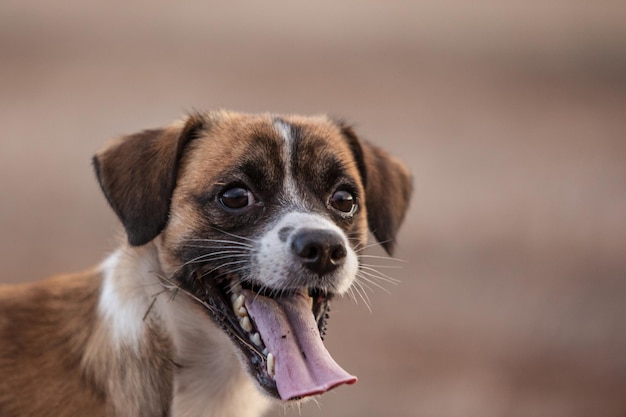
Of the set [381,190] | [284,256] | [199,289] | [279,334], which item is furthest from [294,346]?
[381,190]

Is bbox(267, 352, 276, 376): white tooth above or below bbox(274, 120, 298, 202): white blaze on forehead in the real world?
below

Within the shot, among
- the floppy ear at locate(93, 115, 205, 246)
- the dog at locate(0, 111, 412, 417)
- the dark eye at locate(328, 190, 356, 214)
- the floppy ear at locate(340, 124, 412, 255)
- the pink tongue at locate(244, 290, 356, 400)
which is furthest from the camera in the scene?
the floppy ear at locate(340, 124, 412, 255)

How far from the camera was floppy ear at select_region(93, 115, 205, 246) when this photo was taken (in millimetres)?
3096

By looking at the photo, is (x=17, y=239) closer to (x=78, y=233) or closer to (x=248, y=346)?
(x=78, y=233)

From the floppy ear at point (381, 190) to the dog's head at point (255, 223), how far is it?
0.18 metres

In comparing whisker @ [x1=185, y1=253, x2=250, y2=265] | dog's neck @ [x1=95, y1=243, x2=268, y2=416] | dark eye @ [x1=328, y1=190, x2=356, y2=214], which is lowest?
dog's neck @ [x1=95, y1=243, x2=268, y2=416]

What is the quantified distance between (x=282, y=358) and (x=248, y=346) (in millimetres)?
157

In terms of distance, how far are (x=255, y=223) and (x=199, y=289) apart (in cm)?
32

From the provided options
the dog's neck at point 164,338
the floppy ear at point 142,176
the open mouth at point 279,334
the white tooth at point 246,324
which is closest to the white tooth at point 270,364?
the open mouth at point 279,334

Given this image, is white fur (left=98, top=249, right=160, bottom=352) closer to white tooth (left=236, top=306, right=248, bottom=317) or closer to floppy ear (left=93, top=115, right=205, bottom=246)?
floppy ear (left=93, top=115, right=205, bottom=246)

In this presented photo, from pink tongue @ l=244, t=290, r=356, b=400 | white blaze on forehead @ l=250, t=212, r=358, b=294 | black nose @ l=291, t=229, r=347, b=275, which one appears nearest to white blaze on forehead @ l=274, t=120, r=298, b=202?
white blaze on forehead @ l=250, t=212, r=358, b=294

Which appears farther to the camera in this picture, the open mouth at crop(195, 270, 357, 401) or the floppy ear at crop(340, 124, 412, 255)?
the floppy ear at crop(340, 124, 412, 255)

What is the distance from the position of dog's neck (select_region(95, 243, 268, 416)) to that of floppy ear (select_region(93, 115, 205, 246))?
0.56 ft

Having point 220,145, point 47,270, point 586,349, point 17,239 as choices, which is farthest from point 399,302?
point 220,145
